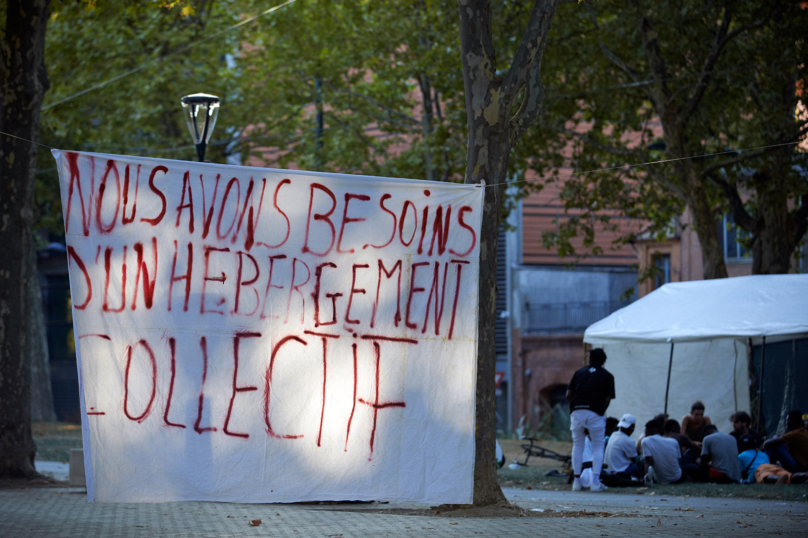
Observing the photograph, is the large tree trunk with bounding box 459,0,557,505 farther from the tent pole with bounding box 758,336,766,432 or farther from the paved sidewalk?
the tent pole with bounding box 758,336,766,432

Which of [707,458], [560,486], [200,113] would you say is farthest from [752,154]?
[200,113]

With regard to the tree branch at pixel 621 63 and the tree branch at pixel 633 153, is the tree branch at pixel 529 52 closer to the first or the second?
the tree branch at pixel 621 63

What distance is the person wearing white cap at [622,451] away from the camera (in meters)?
13.5

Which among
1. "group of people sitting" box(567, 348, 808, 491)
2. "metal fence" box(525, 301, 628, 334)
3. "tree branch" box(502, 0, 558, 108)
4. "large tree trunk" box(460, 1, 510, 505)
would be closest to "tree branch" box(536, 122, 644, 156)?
"group of people sitting" box(567, 348, 808, 491)

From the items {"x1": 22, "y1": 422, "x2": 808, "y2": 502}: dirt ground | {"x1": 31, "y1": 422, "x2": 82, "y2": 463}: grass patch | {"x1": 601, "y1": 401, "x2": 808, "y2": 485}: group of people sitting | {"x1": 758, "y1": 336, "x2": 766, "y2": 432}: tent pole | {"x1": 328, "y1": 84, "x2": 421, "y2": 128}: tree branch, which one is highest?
{"x1": 328, "y1": 84, "x2": 421, "y2": 128}: tree branch

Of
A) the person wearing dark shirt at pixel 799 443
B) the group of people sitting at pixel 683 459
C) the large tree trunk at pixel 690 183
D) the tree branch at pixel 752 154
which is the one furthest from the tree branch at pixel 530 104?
the tree branch at pixel 752 154

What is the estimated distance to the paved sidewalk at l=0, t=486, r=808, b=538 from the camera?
24.2 ft

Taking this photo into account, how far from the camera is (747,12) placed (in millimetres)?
18109

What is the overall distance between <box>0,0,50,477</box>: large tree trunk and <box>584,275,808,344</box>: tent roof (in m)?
9.42

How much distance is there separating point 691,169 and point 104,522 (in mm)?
13421

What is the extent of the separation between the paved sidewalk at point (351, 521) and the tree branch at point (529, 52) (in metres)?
3.92

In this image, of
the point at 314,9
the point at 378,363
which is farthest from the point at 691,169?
the point at 378,363

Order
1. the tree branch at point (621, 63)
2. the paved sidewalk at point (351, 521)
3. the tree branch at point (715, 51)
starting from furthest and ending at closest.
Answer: the tree branch at point (621, 63) → the tree branch at point (715, 51) → the paved sidewalk at point (351, 521)

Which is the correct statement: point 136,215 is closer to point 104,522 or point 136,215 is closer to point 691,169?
point 104,522
